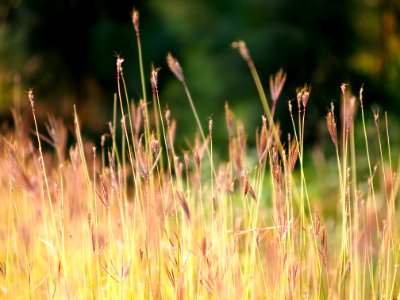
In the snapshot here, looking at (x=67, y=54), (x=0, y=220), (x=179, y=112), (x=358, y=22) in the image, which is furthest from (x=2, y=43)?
(x=0, y=220)

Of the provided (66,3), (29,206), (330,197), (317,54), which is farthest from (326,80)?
(29,206)

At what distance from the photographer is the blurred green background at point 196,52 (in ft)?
18.6

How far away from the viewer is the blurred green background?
5.66 m

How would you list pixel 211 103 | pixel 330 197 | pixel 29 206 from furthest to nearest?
pixel 211 103 < pixel 330 197 < pixel 29 206

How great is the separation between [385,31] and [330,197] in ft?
10.4

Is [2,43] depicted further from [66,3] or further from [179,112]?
[179,112]

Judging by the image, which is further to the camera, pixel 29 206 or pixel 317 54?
pixel 317 54

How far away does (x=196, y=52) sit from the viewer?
19.4 ft

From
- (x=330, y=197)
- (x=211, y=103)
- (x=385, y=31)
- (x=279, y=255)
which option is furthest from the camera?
(x=385, y=31)

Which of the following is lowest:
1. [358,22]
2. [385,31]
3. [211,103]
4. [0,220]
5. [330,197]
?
[0,220]

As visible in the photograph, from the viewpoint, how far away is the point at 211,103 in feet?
18.8

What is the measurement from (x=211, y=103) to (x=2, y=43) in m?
2.06

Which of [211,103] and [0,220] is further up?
[211,103]

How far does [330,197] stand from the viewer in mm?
4996
